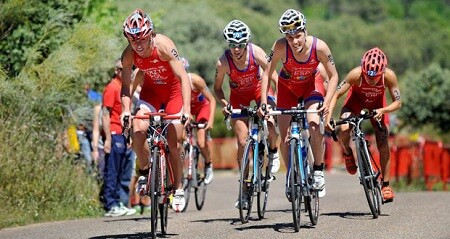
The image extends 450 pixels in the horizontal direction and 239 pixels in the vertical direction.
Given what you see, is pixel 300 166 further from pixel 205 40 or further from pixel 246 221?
pixel 205 40

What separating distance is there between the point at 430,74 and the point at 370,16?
86.3m

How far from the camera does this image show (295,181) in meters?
13.0

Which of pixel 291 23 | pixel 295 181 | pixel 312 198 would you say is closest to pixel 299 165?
pixel 295 181

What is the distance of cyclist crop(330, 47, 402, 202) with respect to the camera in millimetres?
14984

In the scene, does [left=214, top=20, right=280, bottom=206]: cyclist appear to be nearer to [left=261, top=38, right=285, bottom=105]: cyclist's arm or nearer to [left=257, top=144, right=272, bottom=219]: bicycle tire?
[left=257, top=144, right=272, bottom=219]: bicycle tire

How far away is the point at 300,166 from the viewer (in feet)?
43.0

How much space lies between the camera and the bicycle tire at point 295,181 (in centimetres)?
1284

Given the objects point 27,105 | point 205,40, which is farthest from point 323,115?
point 205,40

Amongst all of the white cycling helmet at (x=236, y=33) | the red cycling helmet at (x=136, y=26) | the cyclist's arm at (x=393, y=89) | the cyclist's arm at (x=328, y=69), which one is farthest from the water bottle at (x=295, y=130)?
the cyclist's arm at (x=393, y=89)

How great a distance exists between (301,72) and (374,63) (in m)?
1.38

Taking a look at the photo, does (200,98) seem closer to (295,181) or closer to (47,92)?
(47,92)

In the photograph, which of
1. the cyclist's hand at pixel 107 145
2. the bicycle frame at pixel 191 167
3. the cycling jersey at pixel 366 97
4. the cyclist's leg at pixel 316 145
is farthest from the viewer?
the bicycle frame at pixel 191 167

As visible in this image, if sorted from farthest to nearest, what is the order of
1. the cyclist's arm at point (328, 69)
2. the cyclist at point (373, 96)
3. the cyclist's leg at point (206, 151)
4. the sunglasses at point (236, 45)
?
the cyclist's leg at point (206, 151) → the cyclist at point (373, 96) → the sunglasses at point (236, 45) → the cyclist's arm at point (328, 69)

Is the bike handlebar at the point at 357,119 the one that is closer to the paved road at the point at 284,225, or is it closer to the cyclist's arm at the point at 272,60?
the paved road at the point at 284,225
